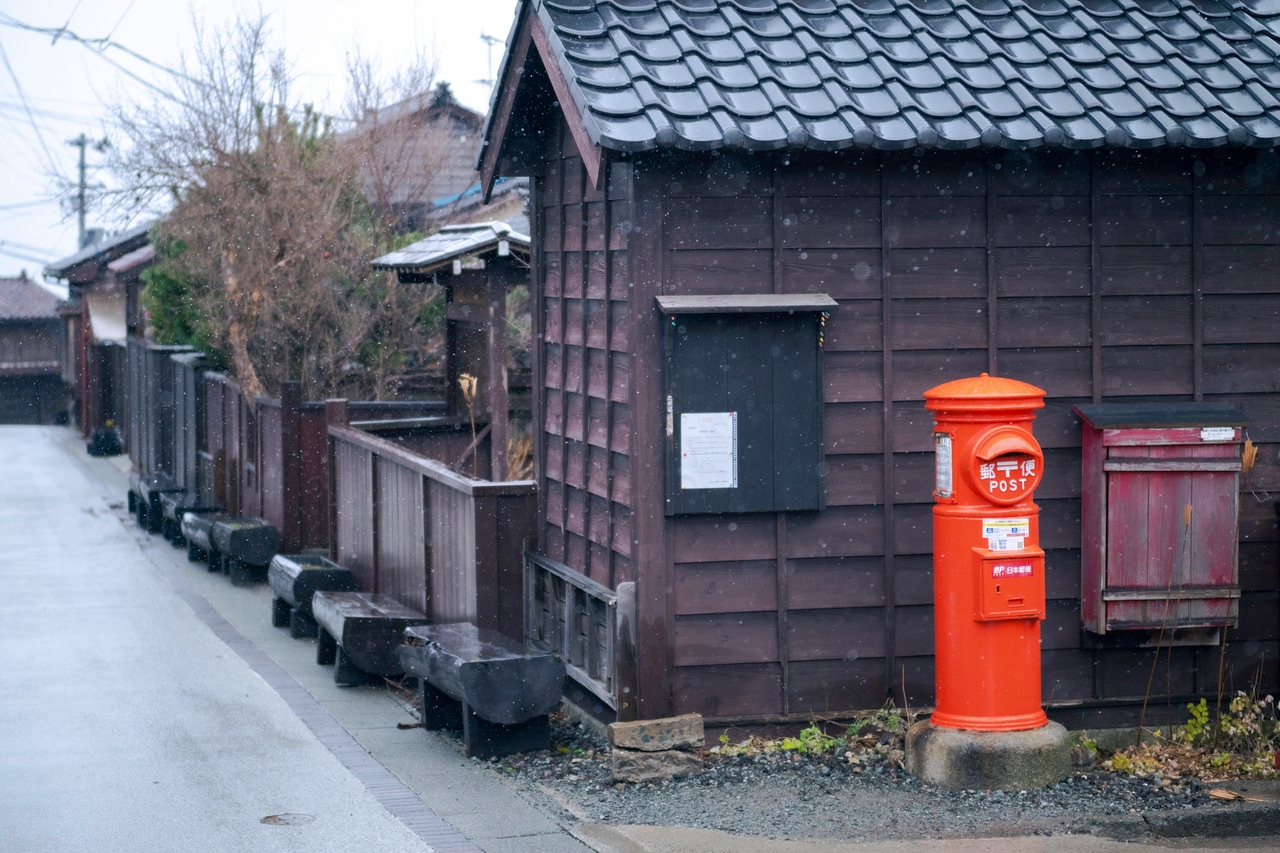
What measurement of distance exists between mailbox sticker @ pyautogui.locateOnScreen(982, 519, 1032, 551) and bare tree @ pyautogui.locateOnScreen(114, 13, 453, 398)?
1177 centimetres

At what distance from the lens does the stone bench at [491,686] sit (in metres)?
7.57

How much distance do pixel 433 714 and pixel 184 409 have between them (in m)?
12.4

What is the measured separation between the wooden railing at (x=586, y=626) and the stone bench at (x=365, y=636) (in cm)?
111

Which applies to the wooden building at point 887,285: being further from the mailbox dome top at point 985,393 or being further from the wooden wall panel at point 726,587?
the mailbox dome top at point 985,393

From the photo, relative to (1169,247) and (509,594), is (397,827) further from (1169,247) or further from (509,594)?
(1169,247)

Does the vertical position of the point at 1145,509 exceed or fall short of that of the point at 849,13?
it falls short

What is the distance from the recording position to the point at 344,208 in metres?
18.8

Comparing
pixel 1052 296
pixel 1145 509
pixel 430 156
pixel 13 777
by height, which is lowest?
pixel 13 777

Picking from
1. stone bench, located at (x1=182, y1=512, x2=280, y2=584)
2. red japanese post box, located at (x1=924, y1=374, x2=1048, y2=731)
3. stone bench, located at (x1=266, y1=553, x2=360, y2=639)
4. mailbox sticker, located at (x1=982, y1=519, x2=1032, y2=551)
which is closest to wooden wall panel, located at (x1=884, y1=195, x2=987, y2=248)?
red japanese post box, located at (x1=924, y1=374, x2=1048, y2=731)

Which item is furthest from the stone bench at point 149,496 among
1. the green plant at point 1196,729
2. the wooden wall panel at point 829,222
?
the green plant at point 1196,729

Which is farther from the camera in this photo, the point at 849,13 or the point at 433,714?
the point at 433,714

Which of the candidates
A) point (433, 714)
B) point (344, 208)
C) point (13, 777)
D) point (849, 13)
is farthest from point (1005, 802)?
point (344, 208)

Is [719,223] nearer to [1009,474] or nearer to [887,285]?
[887,285]

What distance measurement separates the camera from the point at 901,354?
24.7 ft
